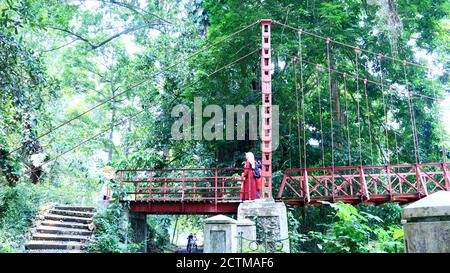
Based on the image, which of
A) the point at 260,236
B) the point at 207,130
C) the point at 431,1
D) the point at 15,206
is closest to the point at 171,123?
the point at 207,130

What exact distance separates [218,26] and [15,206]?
8401 mm

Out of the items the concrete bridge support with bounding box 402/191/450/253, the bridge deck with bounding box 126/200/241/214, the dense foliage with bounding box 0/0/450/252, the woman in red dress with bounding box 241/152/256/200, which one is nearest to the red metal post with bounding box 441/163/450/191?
the dense foliage with bounding box 0/0/450/252

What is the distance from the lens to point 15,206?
10039mm

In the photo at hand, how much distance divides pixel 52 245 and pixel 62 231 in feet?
3.05

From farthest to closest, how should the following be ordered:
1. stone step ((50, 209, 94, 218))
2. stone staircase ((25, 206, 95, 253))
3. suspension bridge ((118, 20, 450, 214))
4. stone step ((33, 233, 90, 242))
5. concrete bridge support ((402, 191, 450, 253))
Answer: stone step ((50, 209, 94, 218)) → suspension bridge ((118, 20, 450, 214)) → stone step ((33, 233, 90, 242)) → stone staircase ((25, 206, 95, 253)) → concrete bridge support ((402, 191, 450, 253))

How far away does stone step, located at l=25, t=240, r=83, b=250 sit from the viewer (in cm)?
890

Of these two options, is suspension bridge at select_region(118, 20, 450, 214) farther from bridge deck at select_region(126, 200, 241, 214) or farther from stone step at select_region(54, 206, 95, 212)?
stone step at select_region(54, 206, 95, 212)

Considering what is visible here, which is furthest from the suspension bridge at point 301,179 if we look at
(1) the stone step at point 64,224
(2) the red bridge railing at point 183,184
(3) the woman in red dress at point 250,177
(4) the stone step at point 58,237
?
(4) the stone step at point 58,237

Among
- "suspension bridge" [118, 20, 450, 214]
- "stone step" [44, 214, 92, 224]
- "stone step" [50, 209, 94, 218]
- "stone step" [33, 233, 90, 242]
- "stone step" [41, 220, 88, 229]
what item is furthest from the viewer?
"stone step" [50, 209, 94, 218]

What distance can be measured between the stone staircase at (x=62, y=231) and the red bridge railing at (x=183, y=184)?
4.33ft

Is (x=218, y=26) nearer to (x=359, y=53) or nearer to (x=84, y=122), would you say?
(x=359, y=53)

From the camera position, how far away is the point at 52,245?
9094 mm

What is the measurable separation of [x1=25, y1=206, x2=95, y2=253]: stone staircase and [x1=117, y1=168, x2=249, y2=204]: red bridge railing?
1319 mm

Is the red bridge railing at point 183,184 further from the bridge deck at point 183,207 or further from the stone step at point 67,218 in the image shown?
the stone step at point 67,218
